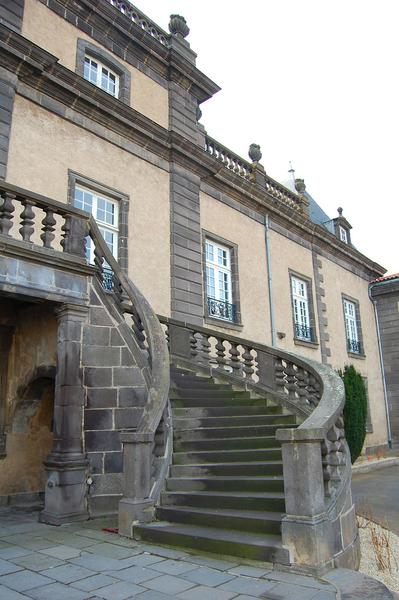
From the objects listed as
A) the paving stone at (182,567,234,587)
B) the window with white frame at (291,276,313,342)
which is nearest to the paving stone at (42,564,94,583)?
the paving stone at (182,567,234,587)

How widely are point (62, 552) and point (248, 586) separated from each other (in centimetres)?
182

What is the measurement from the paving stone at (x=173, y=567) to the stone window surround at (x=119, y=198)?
6.93m

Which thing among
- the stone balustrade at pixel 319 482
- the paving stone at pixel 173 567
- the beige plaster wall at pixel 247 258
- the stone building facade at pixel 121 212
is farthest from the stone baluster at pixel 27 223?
the beige plaster wall at pixel 247 258

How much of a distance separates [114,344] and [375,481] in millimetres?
9175

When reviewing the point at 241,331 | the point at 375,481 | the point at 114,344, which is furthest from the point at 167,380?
the point at 375,481

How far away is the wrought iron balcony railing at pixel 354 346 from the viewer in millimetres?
19803

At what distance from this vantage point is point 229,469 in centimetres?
591

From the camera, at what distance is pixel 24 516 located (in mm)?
6465

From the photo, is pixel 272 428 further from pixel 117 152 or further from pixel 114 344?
pixel 117 152

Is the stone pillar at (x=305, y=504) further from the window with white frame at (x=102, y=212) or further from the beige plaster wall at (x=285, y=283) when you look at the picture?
the beige plaster wall at (x=285, y=283)

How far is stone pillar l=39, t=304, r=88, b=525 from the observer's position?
5965 mm

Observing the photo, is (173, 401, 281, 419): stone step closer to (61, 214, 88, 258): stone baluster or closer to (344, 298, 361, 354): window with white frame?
(61, 214, 88, 258): stone baluster

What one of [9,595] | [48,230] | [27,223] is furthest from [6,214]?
[9,595]

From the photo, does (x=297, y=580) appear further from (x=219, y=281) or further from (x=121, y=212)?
(x=219, y=281)
